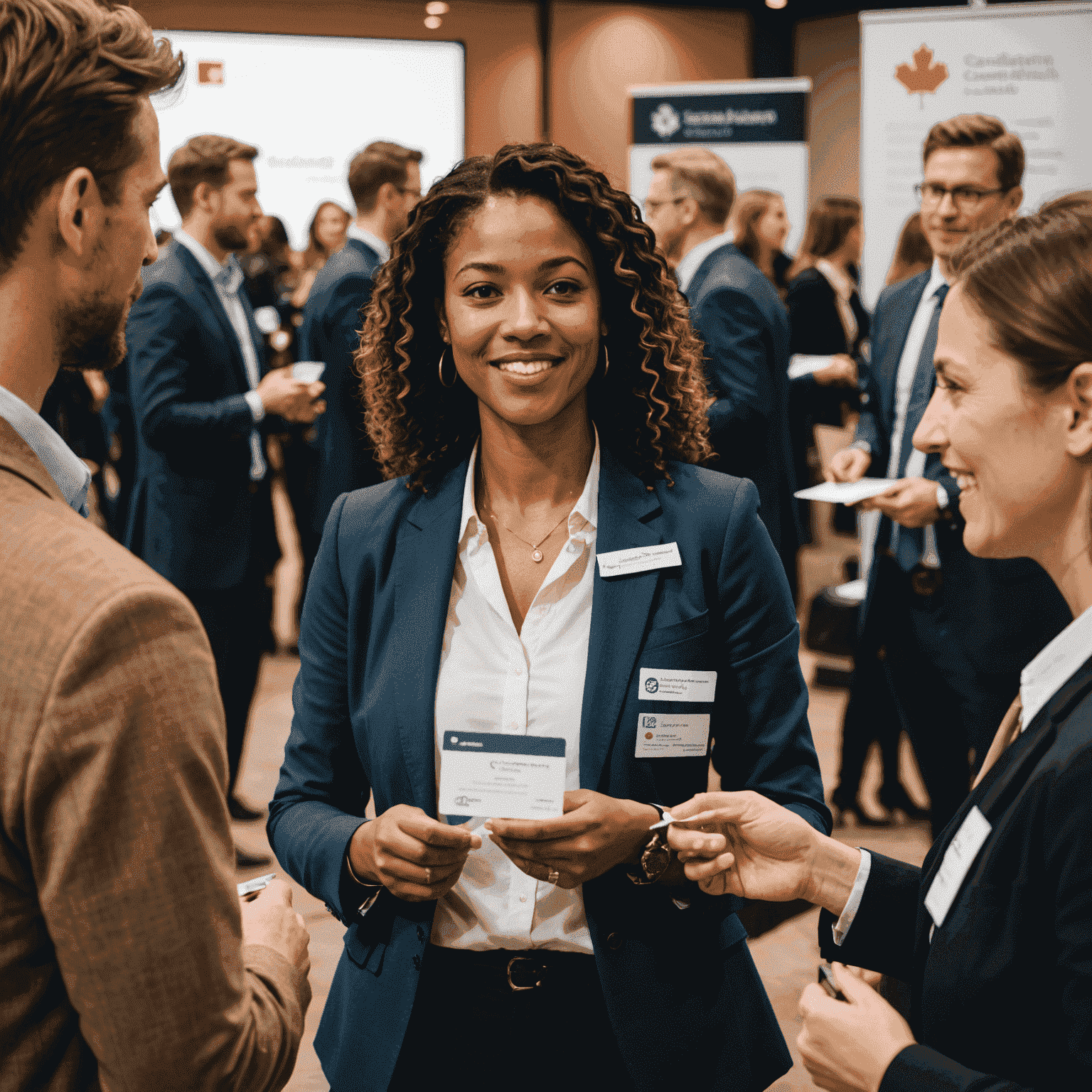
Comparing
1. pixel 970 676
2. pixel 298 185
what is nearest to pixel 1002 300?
pixel 970 676

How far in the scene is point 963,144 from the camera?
3.23 metres

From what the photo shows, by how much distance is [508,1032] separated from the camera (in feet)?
4.35

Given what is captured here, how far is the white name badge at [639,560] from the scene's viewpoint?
1.41 m

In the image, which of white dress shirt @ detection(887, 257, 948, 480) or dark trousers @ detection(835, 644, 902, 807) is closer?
white dress shirt @ detection(887, 257, 948, 480)

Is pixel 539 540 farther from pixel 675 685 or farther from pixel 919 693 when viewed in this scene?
pixel 919 693

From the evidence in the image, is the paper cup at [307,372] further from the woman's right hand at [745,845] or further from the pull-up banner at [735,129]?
the pull-up banner at [735,129]

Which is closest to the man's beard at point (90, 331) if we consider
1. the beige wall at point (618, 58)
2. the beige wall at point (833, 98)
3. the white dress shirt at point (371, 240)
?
the white dress shirt at point (371, 240)

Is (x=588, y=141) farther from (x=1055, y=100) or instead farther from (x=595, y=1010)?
(x=595, y=1010)

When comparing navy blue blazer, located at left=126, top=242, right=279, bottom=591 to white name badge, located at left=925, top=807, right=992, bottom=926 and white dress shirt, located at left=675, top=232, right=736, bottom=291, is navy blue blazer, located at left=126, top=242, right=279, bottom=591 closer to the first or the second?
white dress shirt, located at left=675, top=232, right=736, bottom=291

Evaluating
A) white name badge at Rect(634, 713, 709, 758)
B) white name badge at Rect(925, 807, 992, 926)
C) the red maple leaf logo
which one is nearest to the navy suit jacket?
white name badge at Rect(634, 713, 709, 758)

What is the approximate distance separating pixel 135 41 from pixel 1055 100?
4.45 meters

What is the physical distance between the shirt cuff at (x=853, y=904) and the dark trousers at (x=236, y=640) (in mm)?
2592

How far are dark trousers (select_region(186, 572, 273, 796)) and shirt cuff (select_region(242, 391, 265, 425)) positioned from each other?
0.52 meters

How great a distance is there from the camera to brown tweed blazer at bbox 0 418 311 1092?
29.4 inches
